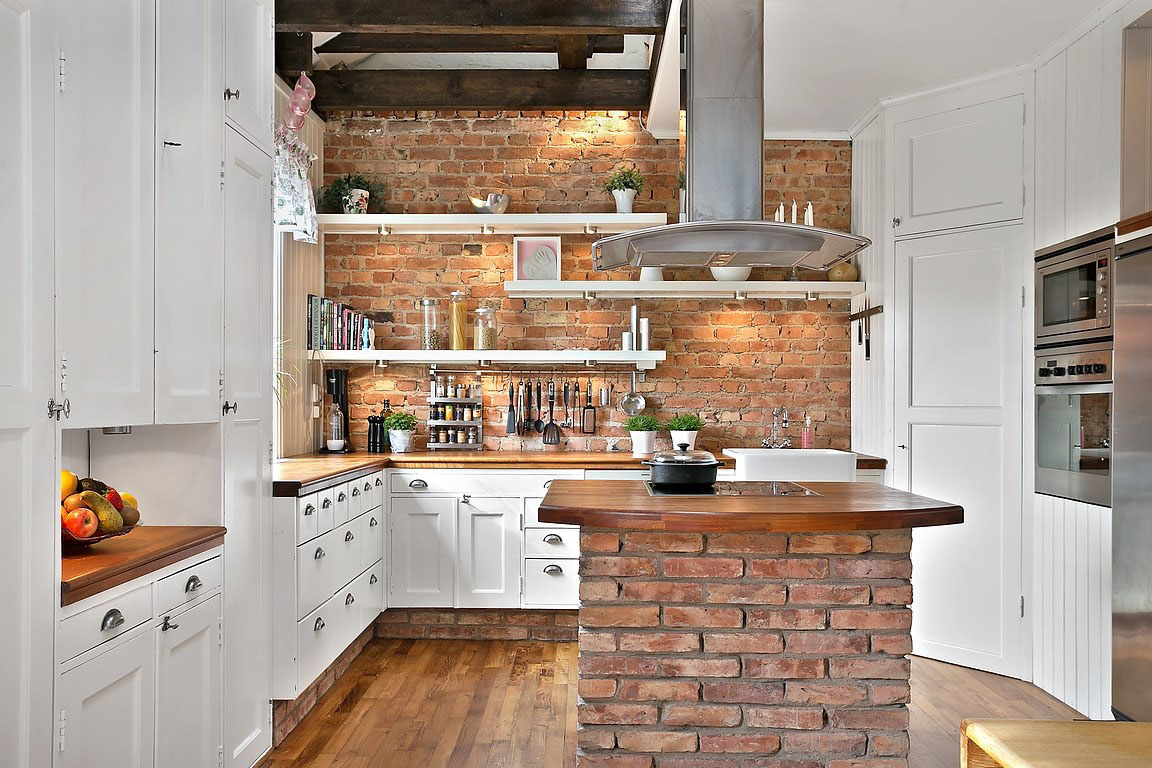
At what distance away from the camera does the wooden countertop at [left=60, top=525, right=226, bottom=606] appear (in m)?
1.87

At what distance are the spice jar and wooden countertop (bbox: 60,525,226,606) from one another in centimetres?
249

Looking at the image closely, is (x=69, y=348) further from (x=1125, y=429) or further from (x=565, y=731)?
(x=1125, y=429)

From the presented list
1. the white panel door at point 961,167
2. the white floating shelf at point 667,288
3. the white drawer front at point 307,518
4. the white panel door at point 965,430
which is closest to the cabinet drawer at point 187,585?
the white drawer front at point 307,518

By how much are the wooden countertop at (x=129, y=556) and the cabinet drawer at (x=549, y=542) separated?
2.15 meters

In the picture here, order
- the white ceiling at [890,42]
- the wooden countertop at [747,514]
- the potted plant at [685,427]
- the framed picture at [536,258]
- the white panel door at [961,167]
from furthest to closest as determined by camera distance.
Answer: the framed picture at [536,258] < the potted plant at [685,427] < the white panel door at [961,167] < the white ceiling at [890,42] < the wooden countertop at [747,514]

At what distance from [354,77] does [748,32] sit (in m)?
2.53

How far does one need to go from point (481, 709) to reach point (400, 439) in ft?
5.82

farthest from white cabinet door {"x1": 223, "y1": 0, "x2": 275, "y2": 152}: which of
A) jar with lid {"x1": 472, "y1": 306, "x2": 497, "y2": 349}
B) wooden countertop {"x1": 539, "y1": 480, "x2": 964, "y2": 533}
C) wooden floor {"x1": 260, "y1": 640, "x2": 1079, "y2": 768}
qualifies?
wooden floor {"x1": 260, "y1": 640, "x2": 1079, "y2": 768}

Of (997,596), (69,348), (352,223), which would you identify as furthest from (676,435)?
(69,348)

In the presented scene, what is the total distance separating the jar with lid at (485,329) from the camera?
499cm

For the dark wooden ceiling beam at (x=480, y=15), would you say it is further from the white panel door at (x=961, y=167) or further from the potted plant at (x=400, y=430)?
the potted plant at (x=400, y=430)

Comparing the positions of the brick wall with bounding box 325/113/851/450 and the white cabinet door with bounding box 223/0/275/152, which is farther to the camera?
the brick wall with bounding box 325/113/851/450

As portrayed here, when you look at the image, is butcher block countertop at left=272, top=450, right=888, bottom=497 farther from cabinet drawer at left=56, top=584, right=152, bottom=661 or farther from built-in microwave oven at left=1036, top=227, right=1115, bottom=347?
cabinet drawer at left=56, top=584, right=152, bottom=661

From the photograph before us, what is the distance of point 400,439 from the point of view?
192 inches
